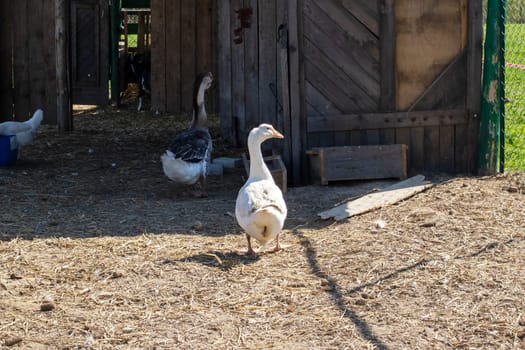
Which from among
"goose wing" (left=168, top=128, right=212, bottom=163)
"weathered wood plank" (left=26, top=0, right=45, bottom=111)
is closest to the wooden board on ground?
"goose wing" (left=168, top=128, right=212, bottom=163)

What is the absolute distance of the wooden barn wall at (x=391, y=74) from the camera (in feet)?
34.4

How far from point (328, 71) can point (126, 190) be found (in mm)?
2820

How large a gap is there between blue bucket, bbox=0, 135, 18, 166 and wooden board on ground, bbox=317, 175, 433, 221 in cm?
528

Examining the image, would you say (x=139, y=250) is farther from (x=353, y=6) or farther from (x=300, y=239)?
(x=353, y=6)

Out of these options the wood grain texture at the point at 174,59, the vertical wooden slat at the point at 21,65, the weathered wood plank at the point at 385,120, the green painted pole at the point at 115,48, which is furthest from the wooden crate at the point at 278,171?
the green painted pole at the point at 115,48

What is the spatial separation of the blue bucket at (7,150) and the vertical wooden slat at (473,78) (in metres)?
6.00

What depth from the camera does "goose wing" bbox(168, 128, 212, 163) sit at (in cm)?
1009

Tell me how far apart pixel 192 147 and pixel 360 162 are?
1.97m

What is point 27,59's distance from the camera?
1600 cm

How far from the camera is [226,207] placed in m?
9.45

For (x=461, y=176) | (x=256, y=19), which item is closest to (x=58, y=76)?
(x=256, y=19)

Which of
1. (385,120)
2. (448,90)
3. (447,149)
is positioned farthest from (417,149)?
(448,90)

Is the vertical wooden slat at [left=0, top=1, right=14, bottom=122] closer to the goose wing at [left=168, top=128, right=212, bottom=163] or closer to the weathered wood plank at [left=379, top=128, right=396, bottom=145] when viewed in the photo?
the goose wing at [left=168, top=128, right=212, bottom=163]

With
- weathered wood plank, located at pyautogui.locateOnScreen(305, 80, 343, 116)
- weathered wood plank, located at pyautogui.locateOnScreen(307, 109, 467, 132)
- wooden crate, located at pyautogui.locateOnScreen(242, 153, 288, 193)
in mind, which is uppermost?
weathered wood plank, located at pyautogui.locateOnScreen(305, 80, 343, 116)
